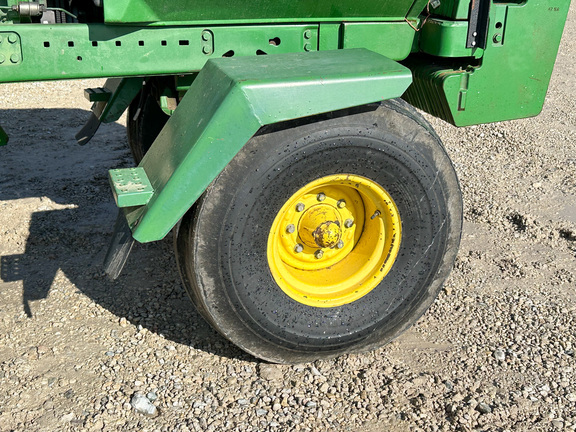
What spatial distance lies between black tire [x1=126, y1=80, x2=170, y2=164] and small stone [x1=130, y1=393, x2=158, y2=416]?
1.87 metres

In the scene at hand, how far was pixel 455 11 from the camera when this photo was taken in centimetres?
307

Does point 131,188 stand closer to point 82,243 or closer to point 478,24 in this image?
point 82,243

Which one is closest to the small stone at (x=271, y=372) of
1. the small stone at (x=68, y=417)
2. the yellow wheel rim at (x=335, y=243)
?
the yellow wheel rim at (x=335, y=243)

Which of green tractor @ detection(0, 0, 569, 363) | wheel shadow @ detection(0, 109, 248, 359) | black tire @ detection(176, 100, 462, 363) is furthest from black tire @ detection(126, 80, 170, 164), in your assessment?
black tire @ detection(176, 100, 462, 363)

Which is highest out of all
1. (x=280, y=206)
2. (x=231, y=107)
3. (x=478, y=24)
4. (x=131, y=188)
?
(x=478, y=24)

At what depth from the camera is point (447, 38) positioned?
10.1 feet

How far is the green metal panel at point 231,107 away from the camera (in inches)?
95.2

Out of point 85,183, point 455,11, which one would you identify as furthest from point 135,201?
point 85,183

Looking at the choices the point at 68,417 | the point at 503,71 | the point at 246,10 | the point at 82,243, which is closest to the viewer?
the point at 68,417

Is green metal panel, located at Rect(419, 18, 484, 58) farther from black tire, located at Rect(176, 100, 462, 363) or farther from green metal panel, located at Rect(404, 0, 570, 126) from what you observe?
black tire, located at Rect(176, 100, 462, 363)

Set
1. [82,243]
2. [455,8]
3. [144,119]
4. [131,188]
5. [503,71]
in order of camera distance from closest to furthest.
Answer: [131,188] → [455,8] → [503,71] → [82,243] → [144,119]

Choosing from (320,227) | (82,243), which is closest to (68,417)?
(320,227)

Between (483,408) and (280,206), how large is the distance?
3.83ft

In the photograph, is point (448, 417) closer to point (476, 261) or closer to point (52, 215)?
point (476, 261)
